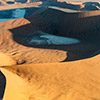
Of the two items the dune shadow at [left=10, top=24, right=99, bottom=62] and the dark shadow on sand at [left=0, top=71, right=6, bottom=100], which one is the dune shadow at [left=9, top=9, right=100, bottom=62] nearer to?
the dune shadow at [left=10, top=24, right=99, bottom=62]

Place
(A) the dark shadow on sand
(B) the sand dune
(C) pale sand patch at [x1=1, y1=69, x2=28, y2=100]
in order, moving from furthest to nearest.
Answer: (B) the sand dune, (A) the dark shadow on sand, (C) pale sand patch at [x1=1, y1=69, x2=28, y2=100]

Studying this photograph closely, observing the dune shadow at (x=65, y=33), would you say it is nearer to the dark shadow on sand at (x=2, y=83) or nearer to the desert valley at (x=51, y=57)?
the desert valley at (x=51, y=57)

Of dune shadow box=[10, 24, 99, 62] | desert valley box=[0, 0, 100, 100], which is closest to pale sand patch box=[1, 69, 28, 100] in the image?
desert valley box=[0, 0, 100, 100]

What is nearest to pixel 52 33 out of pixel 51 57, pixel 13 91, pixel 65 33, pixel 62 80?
pixel 65 33

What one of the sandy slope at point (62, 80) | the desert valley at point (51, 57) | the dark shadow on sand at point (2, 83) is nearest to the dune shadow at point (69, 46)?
the desert valley at point (51, 57)

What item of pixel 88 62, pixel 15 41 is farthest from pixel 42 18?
pixel 88 62

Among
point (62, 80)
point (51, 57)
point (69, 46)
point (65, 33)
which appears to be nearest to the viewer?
point (62, 80)

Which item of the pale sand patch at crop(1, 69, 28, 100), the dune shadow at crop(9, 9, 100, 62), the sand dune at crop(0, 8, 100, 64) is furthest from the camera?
the dune shadow at crop(9, 9, 100, 62)

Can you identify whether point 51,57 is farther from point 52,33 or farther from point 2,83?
point 52,33
